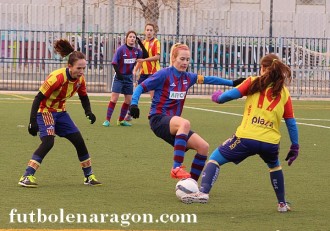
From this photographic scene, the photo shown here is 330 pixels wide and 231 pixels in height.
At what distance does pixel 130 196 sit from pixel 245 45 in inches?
797

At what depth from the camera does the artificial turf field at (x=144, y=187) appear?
30.4 feet

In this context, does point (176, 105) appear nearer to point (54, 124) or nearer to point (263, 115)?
point (54, 124)

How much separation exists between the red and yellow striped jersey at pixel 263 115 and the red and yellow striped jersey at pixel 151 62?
1090 centimetres

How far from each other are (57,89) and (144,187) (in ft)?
4.67

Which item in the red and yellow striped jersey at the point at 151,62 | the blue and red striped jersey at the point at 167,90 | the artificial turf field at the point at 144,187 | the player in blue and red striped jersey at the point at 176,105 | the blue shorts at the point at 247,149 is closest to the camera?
the artificial turf field at the point at 144,187

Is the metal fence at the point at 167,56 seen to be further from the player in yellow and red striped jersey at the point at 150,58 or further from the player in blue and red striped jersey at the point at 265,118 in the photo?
the player in blue and red striped jersey at the point at 265,118

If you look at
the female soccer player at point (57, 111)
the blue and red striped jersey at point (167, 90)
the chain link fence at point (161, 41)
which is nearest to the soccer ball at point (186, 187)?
the blue and red striped jersey at point (167, 90)

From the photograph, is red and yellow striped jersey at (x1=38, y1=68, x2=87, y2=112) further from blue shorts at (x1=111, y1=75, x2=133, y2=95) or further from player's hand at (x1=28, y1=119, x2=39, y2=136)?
blue shorts at (x1=111, y1=75, x2=133, y2=95)

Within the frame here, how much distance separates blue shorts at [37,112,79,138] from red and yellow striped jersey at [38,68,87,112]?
6cm

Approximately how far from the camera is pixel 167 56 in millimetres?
30281

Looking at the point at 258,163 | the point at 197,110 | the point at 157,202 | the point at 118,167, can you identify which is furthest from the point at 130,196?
the point at 197,110

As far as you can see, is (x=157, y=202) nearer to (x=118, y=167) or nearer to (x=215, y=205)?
(x=215, y=205)

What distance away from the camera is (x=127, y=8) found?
30734mm

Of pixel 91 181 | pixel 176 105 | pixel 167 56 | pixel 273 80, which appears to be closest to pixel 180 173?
pixel 176 105
